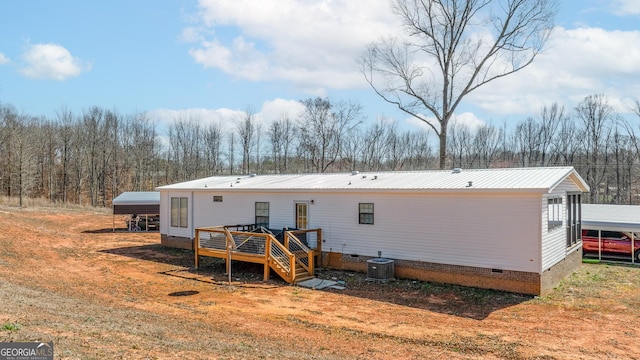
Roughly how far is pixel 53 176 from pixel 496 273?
156ft

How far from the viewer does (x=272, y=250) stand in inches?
550

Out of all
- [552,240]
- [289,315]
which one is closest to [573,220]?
[552,240]

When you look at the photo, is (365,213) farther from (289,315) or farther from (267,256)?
(289,315)

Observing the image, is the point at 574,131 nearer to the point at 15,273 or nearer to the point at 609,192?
the point at 609,192

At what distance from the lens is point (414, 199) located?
13.4 m

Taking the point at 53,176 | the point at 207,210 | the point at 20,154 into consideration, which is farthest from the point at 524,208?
the point at 53,176

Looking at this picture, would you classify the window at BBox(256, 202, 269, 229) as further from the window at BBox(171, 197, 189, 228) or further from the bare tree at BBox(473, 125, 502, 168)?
the bare tree at BBox(473, 125, 502, 168)

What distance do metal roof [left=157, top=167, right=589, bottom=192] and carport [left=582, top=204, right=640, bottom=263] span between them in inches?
77.1

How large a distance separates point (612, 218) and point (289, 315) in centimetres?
1496

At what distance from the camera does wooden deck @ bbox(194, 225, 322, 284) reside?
44.6ft

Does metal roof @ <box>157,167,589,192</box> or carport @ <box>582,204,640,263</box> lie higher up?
metal roof @ <box>157,167,589,192</box>

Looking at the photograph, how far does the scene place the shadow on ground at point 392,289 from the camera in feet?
35.3

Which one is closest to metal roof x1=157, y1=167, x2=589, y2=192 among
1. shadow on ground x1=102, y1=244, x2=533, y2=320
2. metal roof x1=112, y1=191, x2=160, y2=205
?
shadow on ground x1=102, y1=244, x2=533, y2=320

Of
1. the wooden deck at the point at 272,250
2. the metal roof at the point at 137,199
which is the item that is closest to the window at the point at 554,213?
the wooden deck at the point at 272,250
